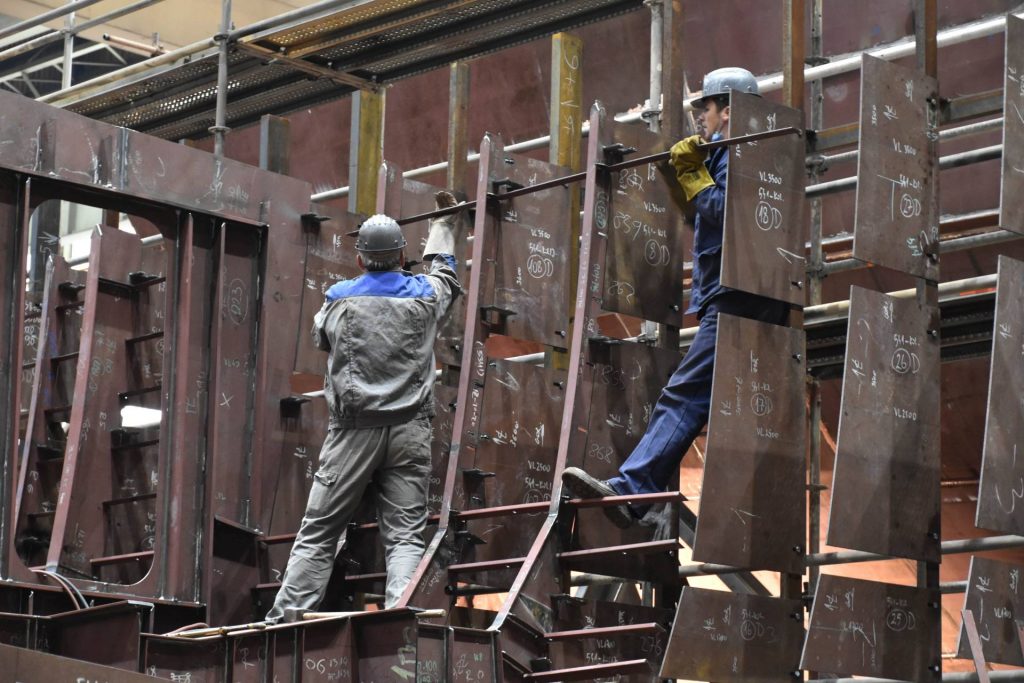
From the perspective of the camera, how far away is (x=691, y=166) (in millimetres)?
10227

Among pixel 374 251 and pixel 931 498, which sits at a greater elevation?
pixel 374 251

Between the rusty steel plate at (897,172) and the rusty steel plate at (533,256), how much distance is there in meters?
2.00

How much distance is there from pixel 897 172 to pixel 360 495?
329 cm

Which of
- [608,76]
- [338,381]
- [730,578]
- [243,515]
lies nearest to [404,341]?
[338,381]

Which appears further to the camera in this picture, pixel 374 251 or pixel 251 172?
pixel 251 172

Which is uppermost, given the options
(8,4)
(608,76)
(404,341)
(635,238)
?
(8,4)

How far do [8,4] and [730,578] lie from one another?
34.5 feet

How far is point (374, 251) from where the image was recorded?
10188 millimetres

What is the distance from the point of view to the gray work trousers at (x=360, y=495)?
393 inches

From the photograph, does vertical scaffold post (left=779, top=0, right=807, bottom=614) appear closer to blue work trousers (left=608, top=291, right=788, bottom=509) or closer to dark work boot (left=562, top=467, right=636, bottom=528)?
blue work trousers (left=608, top=291, right=788, bottom=509)

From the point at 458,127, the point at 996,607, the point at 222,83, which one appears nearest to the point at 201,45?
the point at 222,83

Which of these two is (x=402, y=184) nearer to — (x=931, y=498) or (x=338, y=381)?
(x=338, y=381)

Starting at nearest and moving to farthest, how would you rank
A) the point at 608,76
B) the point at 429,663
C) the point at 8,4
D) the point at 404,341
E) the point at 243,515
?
1. the point at 429,663
2. the point at 404,341
3. the point at 243,515
4. the point at 608,76
5. the point at 8,4

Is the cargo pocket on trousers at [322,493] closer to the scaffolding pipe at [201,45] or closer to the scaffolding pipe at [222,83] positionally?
the scaffolding pipe at [222,83]
